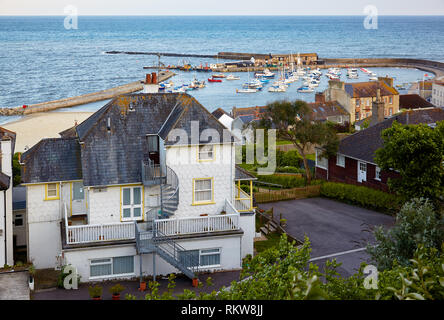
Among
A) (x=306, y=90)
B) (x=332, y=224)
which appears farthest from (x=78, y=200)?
(x=306, y=90)

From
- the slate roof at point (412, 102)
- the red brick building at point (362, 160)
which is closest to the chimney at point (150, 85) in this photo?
the red brick building at point (362, 160)

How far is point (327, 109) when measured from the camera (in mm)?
79312

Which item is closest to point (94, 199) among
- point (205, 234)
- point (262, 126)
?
point (205, 234)

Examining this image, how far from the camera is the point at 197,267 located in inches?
1057

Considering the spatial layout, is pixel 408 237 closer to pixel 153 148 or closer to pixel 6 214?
pixel 153 148

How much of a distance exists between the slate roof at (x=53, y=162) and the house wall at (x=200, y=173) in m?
4.78

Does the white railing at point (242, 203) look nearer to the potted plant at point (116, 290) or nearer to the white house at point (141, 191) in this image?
the white house at point (141, 191)

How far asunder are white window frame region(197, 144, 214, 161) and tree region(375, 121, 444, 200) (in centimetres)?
1120

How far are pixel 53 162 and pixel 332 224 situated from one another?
15.9m

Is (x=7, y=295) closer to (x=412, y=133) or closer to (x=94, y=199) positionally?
(x=94, y=199)

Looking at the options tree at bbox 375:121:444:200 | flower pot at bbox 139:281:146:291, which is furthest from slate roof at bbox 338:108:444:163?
flower pot at bbox 139:281:146:291

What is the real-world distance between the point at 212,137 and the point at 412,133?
11.7 m

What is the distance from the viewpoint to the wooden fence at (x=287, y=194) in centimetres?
3972

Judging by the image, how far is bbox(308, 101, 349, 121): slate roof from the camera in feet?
255
